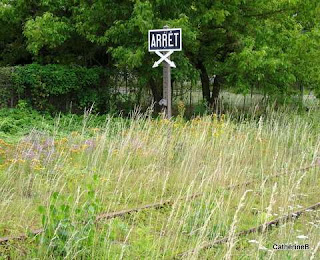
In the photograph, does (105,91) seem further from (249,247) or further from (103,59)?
(249,247)

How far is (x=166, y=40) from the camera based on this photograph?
8.16 meters

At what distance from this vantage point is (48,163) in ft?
23.7

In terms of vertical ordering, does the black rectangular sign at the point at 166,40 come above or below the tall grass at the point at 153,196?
above

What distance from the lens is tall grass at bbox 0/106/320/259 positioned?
4.60 m

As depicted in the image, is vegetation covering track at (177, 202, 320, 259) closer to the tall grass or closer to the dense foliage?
the tall grass

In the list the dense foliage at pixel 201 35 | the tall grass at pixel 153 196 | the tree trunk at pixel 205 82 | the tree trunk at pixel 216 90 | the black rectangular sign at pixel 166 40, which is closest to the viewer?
the tall grass at pixel 153 196

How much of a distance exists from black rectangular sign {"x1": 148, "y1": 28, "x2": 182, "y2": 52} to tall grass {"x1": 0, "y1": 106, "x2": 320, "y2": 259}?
4.50 ft

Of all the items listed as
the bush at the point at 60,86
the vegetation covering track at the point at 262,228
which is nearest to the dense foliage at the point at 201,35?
the bush at the point at 60,86

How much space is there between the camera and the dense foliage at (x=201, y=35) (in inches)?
514

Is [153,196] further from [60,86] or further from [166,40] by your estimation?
[60,86]

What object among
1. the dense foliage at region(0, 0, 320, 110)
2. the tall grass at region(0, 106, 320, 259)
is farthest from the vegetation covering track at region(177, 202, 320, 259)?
the dense foliage at region(0, 0, 320, 110)

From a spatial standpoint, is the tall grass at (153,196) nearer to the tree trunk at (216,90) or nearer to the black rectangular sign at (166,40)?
the black rectangular sign at (166,40)

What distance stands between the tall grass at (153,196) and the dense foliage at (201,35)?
3744 millimetres

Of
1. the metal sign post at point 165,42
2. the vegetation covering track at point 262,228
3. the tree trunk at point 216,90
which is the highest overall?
the metal sign post at point 165,42
